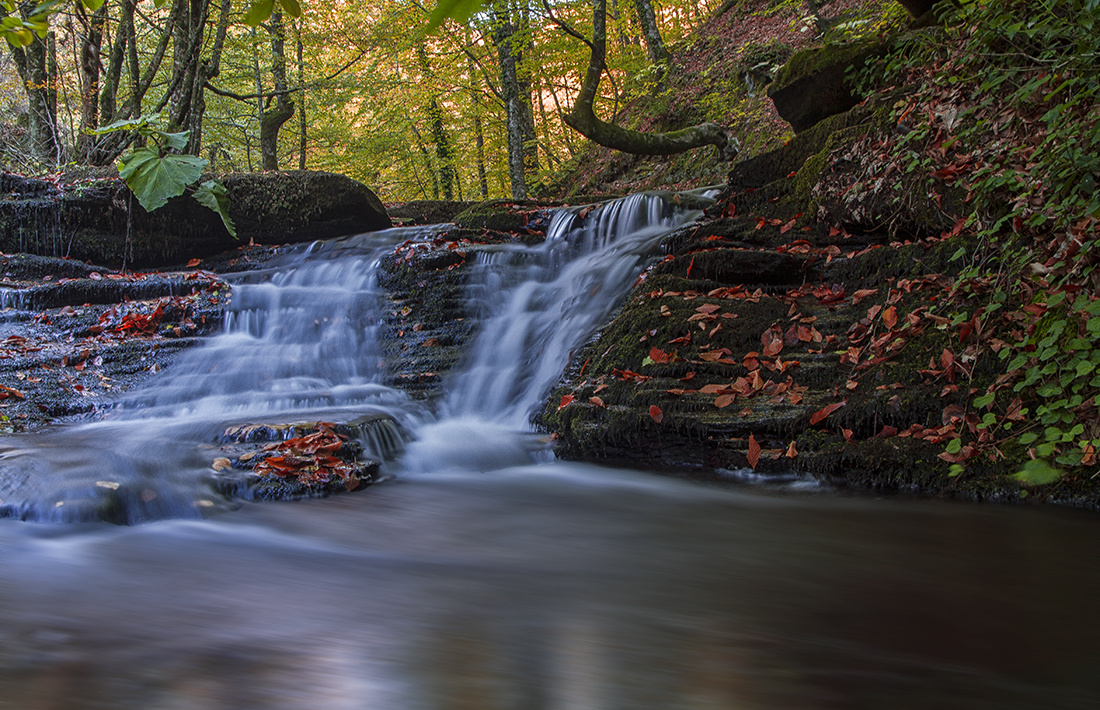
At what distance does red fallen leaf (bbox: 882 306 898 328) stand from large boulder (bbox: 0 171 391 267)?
28.9 ft

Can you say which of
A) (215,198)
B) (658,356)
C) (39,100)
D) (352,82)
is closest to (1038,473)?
(658,356)

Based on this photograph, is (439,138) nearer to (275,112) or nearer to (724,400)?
(275,112)

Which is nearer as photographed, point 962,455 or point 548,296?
point 962,455

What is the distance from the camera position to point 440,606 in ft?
7.84

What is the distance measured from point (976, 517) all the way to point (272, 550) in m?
3.40

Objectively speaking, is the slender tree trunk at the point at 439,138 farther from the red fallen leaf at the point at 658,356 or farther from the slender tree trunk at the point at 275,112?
the red fallen leaf at the point at 658,356

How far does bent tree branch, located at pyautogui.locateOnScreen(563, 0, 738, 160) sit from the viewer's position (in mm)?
9578

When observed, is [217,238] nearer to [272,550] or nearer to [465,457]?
[465,457]

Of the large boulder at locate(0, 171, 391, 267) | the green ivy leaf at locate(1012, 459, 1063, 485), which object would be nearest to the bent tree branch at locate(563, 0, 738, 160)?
the large boulder at locate(0, 171, 391, 267)

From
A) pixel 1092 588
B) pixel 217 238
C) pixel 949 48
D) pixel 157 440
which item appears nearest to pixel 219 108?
pixel 217 238

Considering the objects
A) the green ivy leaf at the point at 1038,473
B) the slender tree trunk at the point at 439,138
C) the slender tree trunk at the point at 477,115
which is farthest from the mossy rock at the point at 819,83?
the slender tree trunk at the point at 439,138

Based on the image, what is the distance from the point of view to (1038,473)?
336 centimetres

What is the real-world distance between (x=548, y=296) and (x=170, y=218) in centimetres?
691

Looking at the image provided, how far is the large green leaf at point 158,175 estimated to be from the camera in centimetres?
758
